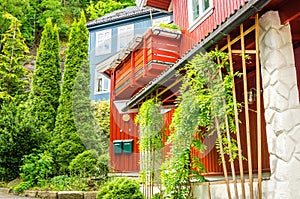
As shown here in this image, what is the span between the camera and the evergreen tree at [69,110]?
438 inches

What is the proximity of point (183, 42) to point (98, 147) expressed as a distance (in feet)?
16.7

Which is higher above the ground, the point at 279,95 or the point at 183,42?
the point at 183,42

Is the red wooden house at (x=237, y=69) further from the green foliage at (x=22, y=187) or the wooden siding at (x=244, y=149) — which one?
the green foliage at (x=22, y=187)

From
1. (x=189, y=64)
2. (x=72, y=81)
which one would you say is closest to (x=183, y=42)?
(x=189, y=64)

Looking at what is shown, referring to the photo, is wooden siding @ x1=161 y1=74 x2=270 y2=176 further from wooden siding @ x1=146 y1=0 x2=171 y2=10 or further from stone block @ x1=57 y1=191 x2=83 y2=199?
wooden siding @ x1=146 y1=0 x2=171 y2=10

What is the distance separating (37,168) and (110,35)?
1162cm

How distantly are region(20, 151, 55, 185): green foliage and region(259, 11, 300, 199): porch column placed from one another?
7790mm

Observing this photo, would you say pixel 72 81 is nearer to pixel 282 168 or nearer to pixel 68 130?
pixel 68 130

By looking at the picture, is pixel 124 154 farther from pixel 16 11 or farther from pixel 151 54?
pixel 16 11

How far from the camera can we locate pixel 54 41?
1445 cm

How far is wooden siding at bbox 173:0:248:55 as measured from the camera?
7.08 meters

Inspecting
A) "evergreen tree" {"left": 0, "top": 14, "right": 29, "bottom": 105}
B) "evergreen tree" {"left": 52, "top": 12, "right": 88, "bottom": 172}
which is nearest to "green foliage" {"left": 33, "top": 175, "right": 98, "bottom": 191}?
"evergreen tree" {"left": 52, "top": 12, "right": 88, "bottom": 172}

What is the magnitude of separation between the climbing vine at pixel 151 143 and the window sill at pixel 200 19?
9.39 feet

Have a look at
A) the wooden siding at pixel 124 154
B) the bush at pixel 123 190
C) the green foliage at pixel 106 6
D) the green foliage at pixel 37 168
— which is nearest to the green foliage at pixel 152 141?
the bush at pixel 123 190
